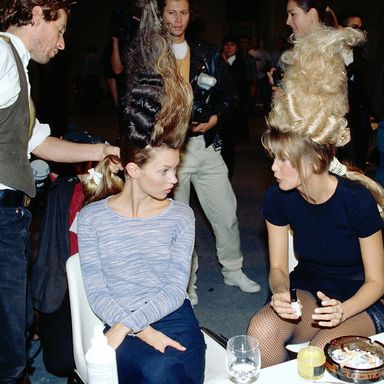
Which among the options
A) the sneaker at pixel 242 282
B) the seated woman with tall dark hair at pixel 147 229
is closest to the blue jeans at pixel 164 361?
the seated woman with tall dark hair at pixel 147 229

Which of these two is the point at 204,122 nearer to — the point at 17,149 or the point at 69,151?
the point at 69,151

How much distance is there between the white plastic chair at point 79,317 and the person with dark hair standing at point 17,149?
0.95 feet

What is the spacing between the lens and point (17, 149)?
77.6 inches

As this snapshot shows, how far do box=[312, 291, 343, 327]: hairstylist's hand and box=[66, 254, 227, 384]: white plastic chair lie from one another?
38 centimetres

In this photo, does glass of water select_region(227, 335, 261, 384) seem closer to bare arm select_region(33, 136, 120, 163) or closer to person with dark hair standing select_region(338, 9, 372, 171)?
bare arm select_region(33, 136, 120, 163)

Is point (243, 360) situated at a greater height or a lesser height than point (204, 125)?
lesser

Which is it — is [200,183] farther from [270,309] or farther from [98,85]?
[98,85]

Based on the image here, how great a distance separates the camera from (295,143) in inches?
77.6

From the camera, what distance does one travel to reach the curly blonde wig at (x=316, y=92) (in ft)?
6.46

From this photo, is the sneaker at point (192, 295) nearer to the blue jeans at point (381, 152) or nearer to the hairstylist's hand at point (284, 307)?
the hairstylist's hand at point (284, 307)

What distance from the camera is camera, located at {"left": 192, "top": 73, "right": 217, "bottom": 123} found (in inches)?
119

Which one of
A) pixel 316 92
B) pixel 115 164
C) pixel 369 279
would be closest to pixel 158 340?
pixel 115 164

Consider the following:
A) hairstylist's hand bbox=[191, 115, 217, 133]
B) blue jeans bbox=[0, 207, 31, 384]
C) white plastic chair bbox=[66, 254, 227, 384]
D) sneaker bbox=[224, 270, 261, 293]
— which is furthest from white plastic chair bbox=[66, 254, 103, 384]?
sneaker bbox=[224, 270, 261, 293]

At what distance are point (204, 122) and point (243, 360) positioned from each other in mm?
1694
